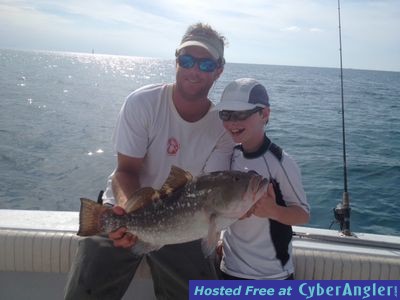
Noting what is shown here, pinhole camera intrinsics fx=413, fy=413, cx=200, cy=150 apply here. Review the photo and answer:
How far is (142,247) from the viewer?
3246mm

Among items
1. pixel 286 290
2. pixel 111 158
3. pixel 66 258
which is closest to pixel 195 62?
pixel 286 290

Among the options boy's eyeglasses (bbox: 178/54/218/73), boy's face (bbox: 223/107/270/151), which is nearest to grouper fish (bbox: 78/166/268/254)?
boy's face (bbox: 223/107/270/151)

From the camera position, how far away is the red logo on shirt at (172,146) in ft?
12.6

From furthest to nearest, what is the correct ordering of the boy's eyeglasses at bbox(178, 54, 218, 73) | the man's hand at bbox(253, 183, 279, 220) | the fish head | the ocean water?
the ocean water < the boy's eyeglasses at bbox(178, 54, 218, 73) < the man's hand at bbox(253, 183, 279, 220) < the fish head

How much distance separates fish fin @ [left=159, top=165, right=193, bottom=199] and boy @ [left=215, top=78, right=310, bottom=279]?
0.56m

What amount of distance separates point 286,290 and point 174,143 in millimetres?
1597

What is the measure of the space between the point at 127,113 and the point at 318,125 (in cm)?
1969

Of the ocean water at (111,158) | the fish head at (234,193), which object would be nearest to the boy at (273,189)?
the fish head at (234,193)

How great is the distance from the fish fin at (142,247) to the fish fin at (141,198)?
27 cm

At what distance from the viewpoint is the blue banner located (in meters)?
3.16

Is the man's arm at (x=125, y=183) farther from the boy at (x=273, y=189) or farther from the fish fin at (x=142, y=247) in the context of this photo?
the boy at (x=273, y=189)

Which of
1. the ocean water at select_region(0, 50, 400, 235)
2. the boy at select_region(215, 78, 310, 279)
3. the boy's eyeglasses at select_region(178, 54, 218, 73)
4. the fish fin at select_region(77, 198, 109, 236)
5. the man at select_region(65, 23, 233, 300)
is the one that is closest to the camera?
the fish fin at select_region(77, 198, 109, 236)

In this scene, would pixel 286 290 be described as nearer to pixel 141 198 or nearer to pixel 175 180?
pixel 175 180

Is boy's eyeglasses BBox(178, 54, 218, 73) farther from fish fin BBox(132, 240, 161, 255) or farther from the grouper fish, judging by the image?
fish fin BBox(132, 240, 161, 255)
